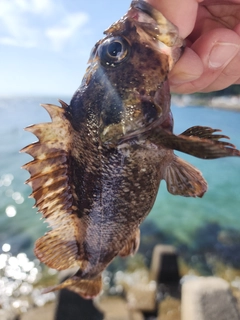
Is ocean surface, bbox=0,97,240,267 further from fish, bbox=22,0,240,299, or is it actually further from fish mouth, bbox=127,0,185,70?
fish mouth, bbox=127,0,185,70

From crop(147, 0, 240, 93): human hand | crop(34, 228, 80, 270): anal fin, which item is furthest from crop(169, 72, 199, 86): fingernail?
crop(34, 228, 80, 270): anal fin

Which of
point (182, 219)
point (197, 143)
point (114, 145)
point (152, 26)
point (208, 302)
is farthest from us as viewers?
point (182, 219)

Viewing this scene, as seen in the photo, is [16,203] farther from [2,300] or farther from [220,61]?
[220,61]

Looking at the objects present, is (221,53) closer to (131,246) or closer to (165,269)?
(131,246)

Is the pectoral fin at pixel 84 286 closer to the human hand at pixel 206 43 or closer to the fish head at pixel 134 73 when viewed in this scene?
the fish head at pixel 134 73

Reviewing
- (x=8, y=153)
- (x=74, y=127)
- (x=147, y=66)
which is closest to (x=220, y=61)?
(x=147, y=66)

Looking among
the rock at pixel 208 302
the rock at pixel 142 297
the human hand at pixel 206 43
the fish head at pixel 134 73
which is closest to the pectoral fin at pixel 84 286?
the fish head at pixel 134 73

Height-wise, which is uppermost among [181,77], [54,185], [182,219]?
[181,77]

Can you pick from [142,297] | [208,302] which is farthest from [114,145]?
[142,297]
